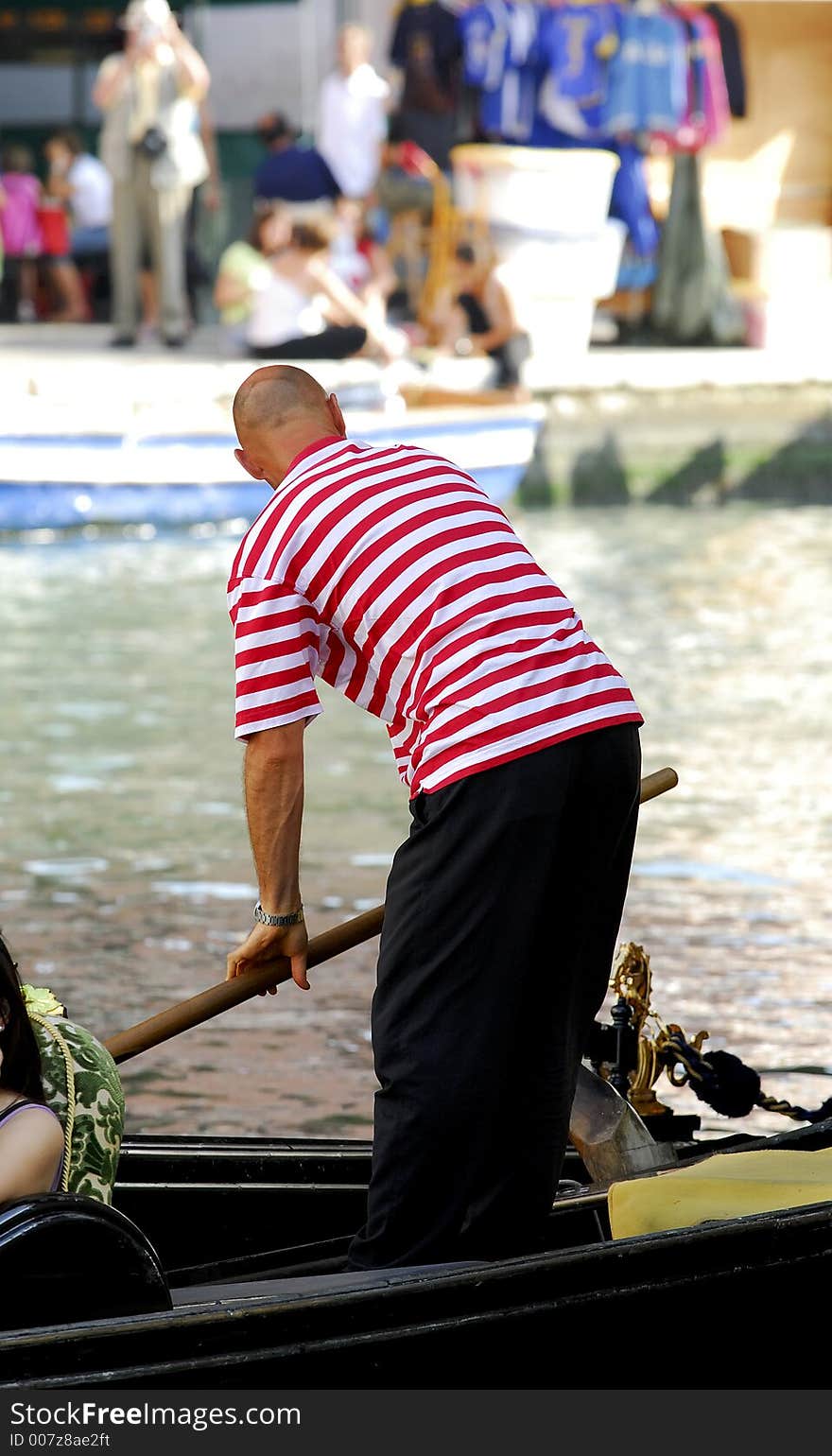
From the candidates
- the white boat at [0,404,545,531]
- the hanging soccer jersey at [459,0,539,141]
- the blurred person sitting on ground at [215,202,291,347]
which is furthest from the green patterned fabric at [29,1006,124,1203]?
the hanging soccer jersey at [459,0,539,141]

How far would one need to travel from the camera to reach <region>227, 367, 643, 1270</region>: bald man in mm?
2688

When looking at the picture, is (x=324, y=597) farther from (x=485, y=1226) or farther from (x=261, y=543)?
(x=485, y=1226)

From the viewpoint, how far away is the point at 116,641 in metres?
9.73

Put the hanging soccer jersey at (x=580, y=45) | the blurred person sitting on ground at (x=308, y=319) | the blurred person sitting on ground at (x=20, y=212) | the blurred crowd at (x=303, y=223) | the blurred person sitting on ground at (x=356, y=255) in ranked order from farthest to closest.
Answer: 1. the blurred person sitting on ground at (x=20, y=212)
2. the hanging soccer jersey at (x=580, y=45)
3. the blurred person sitting on ground at (x=356, y=255)
4. the blurred crowd at (x=303, y=223)
5. the blurred person sitting on ground at (x=308, y=319)

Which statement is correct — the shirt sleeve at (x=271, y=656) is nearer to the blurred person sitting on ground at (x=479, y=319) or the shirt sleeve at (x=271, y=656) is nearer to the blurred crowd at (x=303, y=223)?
the blurred crowd at (x=303, y=223)

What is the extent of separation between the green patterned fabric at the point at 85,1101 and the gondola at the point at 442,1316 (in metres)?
0.11

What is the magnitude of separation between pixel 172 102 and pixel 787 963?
8291 mm

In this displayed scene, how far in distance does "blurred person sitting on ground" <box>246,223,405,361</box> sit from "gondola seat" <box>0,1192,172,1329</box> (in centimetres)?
969

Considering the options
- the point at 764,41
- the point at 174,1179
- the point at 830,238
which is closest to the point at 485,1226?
the point at 174,1179

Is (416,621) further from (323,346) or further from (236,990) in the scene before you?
(323,346)

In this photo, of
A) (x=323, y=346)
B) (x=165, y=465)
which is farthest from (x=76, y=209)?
(x=165, y=465)

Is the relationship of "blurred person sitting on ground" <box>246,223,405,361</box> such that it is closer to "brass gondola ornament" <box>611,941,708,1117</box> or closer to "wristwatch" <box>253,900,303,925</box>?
"brass gondola ornament" <box>611,941,708,1117</box>

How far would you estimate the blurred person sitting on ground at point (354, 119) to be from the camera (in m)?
13.4

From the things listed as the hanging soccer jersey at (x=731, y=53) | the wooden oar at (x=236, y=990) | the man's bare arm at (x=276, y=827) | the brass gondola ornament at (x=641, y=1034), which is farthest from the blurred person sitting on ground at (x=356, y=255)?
the man's bare arm at (x=276, y=827)
